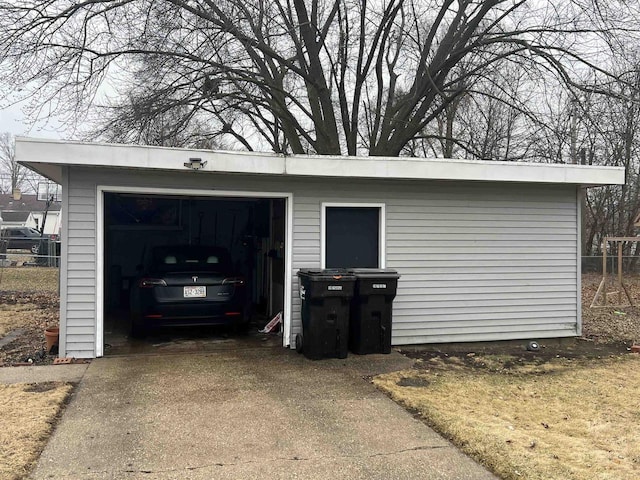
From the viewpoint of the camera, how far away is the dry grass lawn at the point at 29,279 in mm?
15086

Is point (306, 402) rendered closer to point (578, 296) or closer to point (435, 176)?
point (435, 176)

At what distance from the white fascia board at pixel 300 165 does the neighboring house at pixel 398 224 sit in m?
0.01

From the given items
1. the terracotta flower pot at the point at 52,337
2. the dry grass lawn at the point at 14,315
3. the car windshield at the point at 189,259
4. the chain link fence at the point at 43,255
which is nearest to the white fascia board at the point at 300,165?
the car windshield at the point at 189,259

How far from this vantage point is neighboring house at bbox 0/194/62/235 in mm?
47497

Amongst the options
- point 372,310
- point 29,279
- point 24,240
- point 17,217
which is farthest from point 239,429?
point 17,217

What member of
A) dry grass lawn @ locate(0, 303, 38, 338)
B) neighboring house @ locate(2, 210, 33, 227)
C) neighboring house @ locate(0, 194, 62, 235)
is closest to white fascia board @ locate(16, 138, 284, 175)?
dry grass lawn @ locate(0, 303, 38, 338)

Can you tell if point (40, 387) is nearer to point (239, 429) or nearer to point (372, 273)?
point (239, 429)

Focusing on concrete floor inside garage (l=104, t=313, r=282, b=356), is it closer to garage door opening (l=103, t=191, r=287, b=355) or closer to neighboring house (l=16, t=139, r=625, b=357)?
garage door opening (l=103, t=191, r=287, b=355)

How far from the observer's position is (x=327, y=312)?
6.73 metres

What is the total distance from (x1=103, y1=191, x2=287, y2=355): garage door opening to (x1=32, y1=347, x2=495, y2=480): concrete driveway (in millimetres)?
1317

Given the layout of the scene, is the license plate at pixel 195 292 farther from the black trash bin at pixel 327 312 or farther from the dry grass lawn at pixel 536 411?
the dry grass lawn at pixel 536 411

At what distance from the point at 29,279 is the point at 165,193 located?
1254cm

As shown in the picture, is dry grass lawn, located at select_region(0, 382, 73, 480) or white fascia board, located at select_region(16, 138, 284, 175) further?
white fascia board, located at select_region(16, 138, 284, 175)

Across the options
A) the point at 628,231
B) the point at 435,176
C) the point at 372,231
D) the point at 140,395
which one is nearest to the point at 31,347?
the point at 140,395
